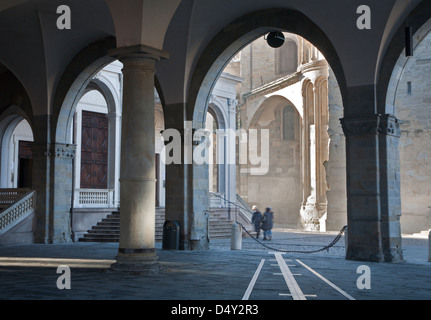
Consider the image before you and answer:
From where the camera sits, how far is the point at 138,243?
901 centimetres

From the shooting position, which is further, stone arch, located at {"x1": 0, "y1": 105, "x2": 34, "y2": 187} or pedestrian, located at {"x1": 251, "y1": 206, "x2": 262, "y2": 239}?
stone arch, located at {"x1": 0, "y1": 105, "x2": 34, "y2": 187}

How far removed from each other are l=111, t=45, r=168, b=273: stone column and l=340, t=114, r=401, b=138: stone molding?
505cm

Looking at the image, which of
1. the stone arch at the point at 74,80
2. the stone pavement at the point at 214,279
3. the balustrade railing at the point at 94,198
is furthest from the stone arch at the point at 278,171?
the stone pavement at the point at 214,279

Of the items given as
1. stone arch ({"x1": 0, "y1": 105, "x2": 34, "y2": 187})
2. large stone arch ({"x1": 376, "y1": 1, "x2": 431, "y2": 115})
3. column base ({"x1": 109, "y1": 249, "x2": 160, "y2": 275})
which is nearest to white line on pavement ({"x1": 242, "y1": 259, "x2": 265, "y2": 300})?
column base ({"x1": 109, "y1": 249, "x2": 160, "y2": 275})

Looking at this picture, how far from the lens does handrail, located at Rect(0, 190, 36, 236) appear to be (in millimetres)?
16111

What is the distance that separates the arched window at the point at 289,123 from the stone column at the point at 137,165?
93.2 ft

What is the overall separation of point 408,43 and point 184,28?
633cm

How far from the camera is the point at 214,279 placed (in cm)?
841

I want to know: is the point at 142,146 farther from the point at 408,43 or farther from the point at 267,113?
the point at 267,113

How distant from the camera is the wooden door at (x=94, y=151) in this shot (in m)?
21.5

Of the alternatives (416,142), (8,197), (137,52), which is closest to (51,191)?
(8,197)
